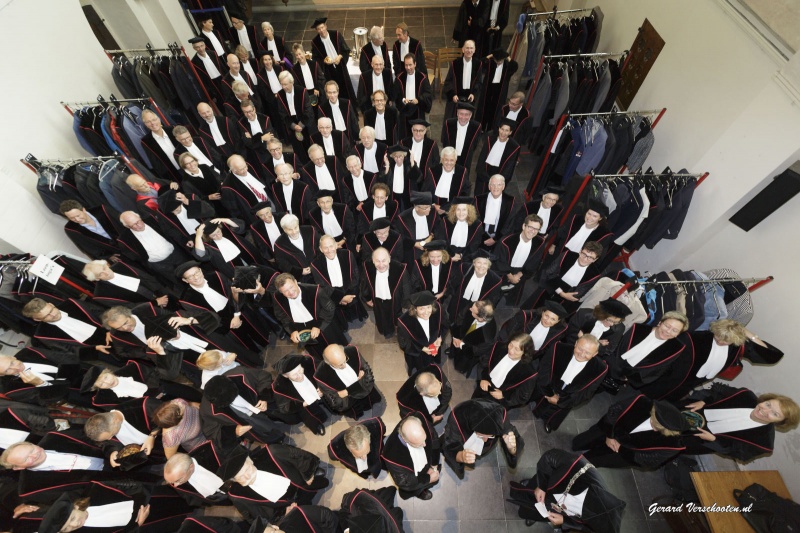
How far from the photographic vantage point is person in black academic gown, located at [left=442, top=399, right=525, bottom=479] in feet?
10.1

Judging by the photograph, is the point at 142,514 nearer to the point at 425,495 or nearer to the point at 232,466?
the point at 232,466

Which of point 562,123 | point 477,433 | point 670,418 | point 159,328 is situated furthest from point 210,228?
point 562,123

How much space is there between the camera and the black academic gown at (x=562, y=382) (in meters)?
3.44

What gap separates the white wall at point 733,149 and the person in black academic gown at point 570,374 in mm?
1777

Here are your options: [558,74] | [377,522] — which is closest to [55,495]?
[377,522]

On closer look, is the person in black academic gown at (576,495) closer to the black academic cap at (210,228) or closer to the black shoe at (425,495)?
the black shoe at (425,495)

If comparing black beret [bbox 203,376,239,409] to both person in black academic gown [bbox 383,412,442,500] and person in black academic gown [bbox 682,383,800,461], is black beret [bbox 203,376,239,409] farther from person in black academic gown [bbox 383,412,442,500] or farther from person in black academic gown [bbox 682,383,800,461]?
person in black academic gown [bbox 682,383,800,461]

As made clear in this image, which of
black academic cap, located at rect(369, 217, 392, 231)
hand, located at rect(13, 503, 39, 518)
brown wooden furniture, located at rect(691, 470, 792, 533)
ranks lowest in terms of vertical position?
brown wooden furniture, located at rect(691, 470, 792, 533)

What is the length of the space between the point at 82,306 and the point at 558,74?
740cm

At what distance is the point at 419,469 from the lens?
3.14 meters

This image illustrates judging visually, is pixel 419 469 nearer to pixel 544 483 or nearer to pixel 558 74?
pixel 544 483

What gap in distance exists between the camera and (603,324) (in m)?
3.67

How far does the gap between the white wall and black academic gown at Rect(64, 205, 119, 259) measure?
24.6 feet

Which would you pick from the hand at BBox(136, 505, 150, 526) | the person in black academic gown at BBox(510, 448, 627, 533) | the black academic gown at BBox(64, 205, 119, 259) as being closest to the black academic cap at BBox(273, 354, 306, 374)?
the hand at BBox(136, 505, 150, 526)
